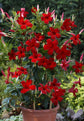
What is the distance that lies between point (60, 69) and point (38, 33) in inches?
18.0

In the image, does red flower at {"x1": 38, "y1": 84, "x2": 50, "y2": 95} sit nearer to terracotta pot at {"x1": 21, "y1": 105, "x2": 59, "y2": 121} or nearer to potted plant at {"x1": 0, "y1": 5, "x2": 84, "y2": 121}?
potted plant at {"x1": 0, "y1": 5, "x2": 84, "y2": 121}

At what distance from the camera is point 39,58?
1931mm

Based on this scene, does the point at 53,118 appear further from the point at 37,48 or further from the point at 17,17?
the point at 17,17

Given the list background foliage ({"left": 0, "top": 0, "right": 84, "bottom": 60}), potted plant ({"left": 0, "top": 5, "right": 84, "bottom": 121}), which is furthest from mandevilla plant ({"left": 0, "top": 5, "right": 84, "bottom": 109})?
background foliage ({"left": 0, "top": 0, "right": 84, "bottom": 60})

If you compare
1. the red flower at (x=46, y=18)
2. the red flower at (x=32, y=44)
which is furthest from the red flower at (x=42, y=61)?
the red flower at (x=46, y=18)

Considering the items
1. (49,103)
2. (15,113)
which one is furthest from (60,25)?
(15,113)

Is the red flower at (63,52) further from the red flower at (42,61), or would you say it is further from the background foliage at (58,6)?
the background foliage at (58,6)

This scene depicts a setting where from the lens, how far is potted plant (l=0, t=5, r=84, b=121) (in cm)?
197

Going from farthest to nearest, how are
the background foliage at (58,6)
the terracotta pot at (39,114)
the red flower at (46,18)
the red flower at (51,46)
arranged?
the background foliage at (58,6)
the terracotta pot at (39,114)
the red flower at (46,18)
the red flower at (51,46)

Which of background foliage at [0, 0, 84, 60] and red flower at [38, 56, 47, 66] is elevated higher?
background foliage at [0, 0, 84, 60]

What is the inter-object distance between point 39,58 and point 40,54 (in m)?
0.05

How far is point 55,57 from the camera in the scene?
6.84 feet

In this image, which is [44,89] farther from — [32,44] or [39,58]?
[32,44]

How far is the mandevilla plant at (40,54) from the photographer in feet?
6.46
